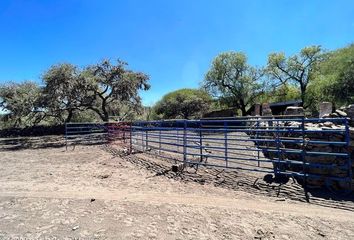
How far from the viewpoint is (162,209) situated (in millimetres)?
4930

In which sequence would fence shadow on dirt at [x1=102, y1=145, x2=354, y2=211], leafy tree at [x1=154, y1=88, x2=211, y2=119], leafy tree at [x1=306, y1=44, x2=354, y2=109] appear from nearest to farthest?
fence shadow on dirt at [x1=102, y1=145, x2=354, y2=211], leafy tree at [x1=306, y1=44, x2=354, y2=109], leafy tree at [x1=154, y1=88, x2=211, y2=119]

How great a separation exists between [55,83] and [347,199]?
1802cm

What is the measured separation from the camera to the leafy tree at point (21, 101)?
20094mm

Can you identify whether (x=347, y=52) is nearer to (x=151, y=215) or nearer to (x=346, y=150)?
(x=346, y=150)

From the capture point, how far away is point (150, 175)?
770cm

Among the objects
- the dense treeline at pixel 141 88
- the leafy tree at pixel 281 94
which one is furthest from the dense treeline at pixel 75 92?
the leafy tree at pixel 281 94

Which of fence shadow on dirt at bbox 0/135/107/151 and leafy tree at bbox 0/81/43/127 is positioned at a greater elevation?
leafy tree at bbox 0/81/43/127

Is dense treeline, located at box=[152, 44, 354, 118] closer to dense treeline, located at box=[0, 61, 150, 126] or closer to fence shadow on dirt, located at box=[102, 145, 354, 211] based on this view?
dense treeline, located at box=[0, 61, 150, 126]

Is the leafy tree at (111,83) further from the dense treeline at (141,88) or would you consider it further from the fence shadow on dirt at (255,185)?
the fence shadow on dirt at (255,185)

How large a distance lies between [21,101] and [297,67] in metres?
26.3

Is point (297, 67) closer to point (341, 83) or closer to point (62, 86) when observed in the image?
point (341, 83)

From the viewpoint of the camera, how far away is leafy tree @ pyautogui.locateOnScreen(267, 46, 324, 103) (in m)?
30.4

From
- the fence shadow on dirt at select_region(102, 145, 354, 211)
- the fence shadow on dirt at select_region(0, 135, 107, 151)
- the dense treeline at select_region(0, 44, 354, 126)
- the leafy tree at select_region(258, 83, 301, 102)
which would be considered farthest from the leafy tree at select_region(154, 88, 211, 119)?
the fence shadow on dirt at select_region(102, 145, 354, 211)

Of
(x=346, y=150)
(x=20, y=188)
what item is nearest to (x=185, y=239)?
(x=346, y=150)
